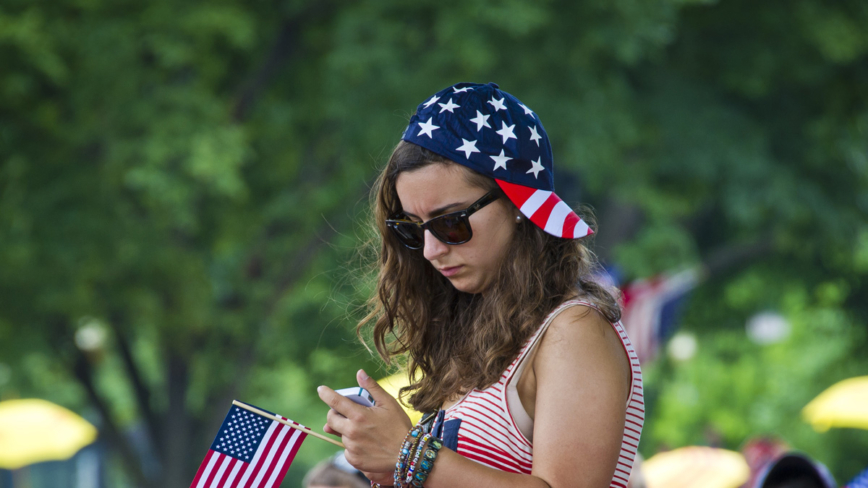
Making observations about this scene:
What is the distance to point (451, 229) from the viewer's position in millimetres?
1881

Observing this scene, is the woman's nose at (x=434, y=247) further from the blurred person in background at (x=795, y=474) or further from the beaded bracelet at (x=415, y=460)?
the blurred person in background at (x=795, y=474)

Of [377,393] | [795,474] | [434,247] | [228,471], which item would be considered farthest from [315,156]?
[377,393]

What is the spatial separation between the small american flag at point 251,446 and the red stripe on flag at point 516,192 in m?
0.68

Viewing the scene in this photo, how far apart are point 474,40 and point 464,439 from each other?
6.64 meters

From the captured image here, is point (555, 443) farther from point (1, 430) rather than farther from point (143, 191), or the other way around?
Result: point (1, 430)

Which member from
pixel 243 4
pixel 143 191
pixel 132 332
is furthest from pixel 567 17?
pixel 132 332

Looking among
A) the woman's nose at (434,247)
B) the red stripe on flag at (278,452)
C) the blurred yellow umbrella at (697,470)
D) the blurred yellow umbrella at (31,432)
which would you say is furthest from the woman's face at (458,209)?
Answer: the blurred yellow umbrella at (31,432)

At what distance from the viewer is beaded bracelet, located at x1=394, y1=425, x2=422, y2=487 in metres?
1.65

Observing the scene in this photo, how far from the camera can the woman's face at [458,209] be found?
1872 millimetres

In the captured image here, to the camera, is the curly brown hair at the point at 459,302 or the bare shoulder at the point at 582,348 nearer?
the bare shoulder at the point at 582,348

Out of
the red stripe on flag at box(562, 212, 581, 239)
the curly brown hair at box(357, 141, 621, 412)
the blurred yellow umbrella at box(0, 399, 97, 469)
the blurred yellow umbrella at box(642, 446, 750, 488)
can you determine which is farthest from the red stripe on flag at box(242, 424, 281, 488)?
the blurred yellow umbrella at box(0, 399, 97, 469)

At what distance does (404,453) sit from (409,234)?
53 cm

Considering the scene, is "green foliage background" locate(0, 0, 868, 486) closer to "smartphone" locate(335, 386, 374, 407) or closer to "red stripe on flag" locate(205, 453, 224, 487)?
"red stripe on flag" locate(205, 453, 224, 487)

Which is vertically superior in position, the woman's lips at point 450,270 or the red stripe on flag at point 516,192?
the red stripe on flag at point 516,192
